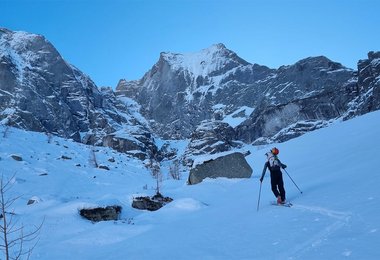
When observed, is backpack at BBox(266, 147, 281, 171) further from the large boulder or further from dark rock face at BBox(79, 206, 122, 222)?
the large boulder

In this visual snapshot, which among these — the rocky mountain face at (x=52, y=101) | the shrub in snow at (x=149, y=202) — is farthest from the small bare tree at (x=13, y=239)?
the rocky mountain face at (x=52, y=101)

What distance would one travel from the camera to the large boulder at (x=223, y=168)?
23797 mm

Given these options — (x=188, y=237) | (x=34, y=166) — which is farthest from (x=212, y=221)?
(x=34, y=166)

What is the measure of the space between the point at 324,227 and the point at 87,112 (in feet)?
532

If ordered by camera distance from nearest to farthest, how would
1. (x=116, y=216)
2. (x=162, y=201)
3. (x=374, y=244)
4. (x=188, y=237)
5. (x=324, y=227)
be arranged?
(x=374, y=244) < (x=324, y=227) < (x=188, y=237) < (x=116, y=216) < (x=162, y=201)

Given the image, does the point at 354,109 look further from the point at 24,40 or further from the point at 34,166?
the point at 24,40

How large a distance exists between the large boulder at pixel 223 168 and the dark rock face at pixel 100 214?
32.3 ft

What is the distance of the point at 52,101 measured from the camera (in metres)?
148

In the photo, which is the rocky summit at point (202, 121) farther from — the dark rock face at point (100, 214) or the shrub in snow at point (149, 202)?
the dark rock face at point (100, 214)

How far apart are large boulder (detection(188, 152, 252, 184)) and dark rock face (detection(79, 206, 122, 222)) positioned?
32.3 ft

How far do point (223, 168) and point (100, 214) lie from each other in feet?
35.7

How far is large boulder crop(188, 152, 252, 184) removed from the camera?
937 inches

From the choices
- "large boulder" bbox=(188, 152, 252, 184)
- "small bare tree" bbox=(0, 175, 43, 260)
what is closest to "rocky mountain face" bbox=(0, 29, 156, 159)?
"large boulder" bbox=(188, 152, 252, 184)

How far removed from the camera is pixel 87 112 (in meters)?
161
